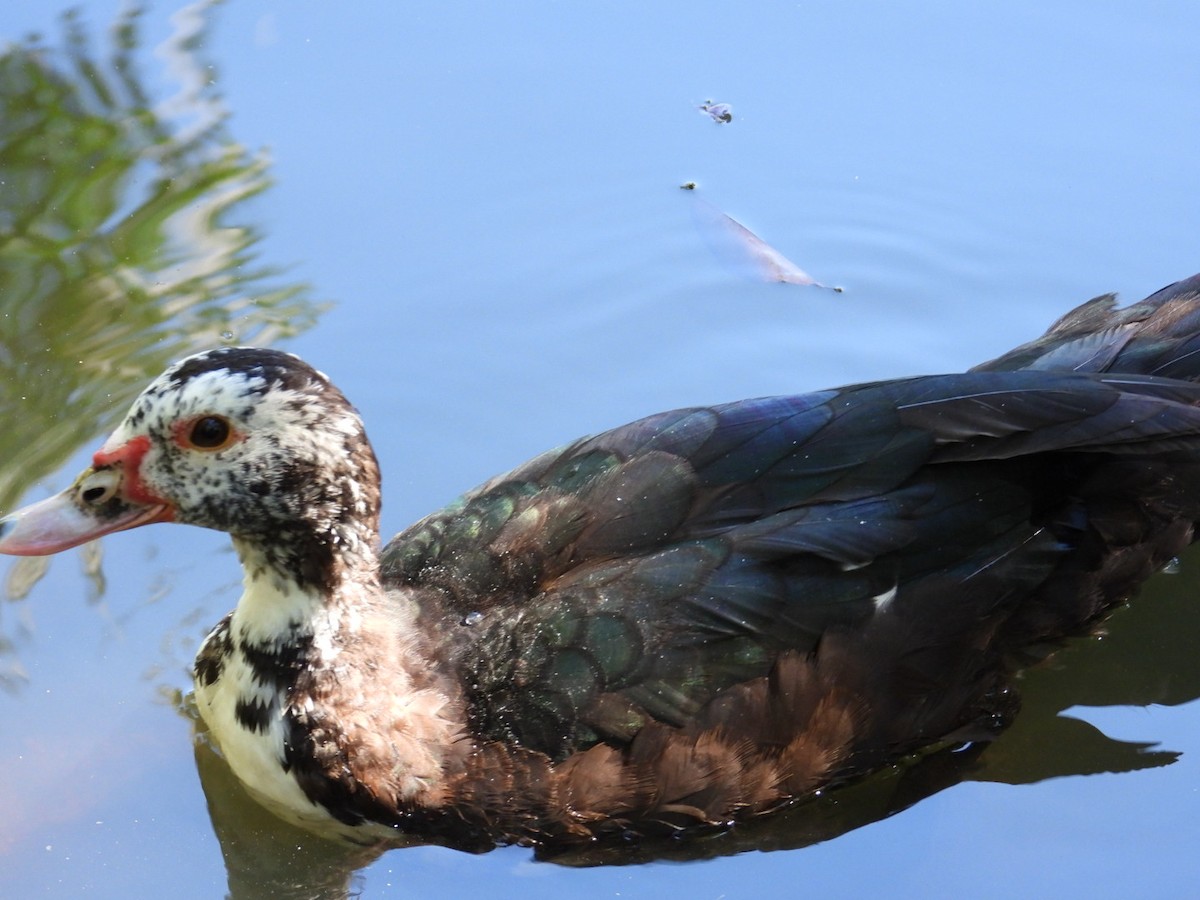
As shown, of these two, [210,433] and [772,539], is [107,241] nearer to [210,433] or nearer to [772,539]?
[210,433]

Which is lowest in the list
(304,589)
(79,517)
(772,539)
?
(304,589)

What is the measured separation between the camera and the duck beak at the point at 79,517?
176 inches

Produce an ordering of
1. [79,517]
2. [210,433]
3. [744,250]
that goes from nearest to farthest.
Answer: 1. [210,433]
2. [79,517]
3. [744,250]

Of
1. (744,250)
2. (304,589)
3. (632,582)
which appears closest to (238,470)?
(304,589)

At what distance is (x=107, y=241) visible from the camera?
679 cm

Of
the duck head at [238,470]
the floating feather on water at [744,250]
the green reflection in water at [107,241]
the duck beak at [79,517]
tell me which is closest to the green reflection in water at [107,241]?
the green reflection in water at [107,241]

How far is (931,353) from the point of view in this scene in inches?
250

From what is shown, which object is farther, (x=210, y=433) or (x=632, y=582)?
(x=632, y=582)

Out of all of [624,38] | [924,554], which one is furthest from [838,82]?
[924,554]

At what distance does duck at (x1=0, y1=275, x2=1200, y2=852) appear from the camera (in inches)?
174

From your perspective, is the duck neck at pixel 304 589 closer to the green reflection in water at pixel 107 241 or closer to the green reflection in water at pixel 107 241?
the green reflection in water at pixel 107 241

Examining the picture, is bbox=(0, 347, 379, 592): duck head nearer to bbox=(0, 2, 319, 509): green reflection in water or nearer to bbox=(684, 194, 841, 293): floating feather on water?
bbox=(0, 2, 319, 509): green reflection in water

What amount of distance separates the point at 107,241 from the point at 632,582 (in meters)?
3.37

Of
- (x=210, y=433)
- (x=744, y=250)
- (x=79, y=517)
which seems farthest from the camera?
(x=744, y=250)
